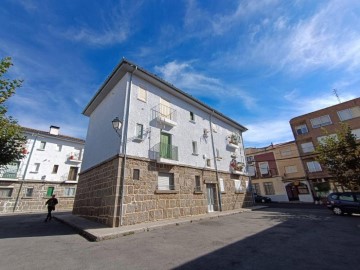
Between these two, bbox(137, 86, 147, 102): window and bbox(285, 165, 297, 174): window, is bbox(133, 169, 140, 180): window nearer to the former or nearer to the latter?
bbox(137, 86, 147, 102): window

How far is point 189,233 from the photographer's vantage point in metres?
7.21

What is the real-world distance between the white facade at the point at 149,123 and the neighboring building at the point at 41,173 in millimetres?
12635

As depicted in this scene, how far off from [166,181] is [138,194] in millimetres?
2278

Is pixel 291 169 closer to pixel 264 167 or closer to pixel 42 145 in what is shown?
pixel 264 167

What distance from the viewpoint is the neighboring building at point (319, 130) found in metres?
23.8

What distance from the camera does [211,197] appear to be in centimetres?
1442

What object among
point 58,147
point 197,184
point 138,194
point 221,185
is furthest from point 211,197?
point 58,147

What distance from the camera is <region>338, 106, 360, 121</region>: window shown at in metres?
23.5

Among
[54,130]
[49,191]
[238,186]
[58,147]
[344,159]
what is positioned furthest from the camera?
[54,130]

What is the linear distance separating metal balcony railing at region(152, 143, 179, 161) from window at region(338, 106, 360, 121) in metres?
25.5

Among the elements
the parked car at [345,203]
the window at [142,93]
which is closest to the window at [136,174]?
the window at [142,93]

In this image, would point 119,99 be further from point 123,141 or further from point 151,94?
point 123,141

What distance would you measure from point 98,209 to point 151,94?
785 cm

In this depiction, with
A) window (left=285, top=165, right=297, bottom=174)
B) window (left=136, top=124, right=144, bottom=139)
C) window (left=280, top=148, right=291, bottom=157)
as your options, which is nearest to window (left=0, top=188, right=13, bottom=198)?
window (left=136, top=124, right=144, bottom=139)
